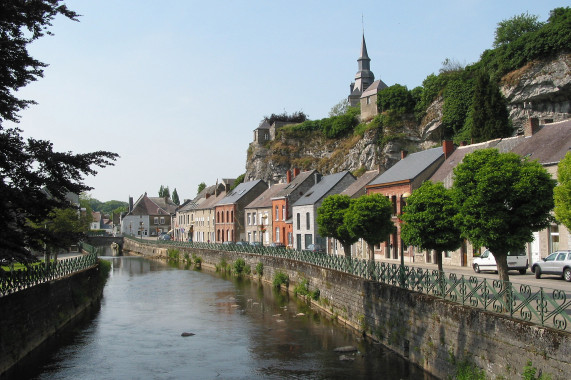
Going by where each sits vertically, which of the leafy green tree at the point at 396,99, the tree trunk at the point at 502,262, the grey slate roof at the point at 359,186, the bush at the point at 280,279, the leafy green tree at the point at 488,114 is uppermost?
the leafy green tree at the point at 396,99

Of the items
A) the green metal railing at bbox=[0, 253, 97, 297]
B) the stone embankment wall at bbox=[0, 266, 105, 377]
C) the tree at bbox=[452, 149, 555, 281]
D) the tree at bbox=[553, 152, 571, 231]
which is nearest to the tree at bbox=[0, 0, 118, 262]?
the green metal railing at bbox=[0, 253, 97, 297]

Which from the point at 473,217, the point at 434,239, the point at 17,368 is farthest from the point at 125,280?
the point at 473,217

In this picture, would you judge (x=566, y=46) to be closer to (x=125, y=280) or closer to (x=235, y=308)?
(x=235, y=308)

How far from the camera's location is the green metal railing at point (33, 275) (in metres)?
14.4

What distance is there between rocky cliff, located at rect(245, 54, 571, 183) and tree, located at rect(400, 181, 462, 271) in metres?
18.6

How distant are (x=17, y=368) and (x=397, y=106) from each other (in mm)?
58363

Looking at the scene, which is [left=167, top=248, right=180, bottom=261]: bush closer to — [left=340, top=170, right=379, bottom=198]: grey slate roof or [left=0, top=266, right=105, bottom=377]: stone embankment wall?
[left=340, top=170, right=379, bottom=198]: grey slate roof

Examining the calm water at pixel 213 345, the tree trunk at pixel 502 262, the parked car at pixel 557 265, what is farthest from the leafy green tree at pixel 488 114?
the tree trunk at pixel 502 262

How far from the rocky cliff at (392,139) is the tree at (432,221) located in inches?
733

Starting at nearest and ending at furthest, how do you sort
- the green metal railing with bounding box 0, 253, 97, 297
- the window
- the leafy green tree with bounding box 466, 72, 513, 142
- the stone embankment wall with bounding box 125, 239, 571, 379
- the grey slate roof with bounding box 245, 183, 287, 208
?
the stone embankment wall with bounding box 125, 239, 571, 379, the green metal railing with bounding box 0, 253, 97, 297, the window, the leafy green tree with bounding box 466, 72, 513, 142, the grey slate roof with bounding box 245, 183, 287, 208

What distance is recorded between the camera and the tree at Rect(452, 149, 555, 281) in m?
11.9

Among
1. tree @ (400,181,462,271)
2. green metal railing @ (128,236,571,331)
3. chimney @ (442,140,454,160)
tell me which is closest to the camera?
green metal railing @ (128,236,571,331)

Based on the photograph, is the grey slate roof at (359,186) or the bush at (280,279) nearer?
the bush at (280,279)

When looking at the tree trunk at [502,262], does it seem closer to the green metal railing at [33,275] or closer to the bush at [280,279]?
the green metal railing at [33,275]
